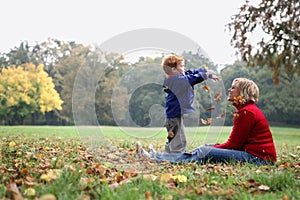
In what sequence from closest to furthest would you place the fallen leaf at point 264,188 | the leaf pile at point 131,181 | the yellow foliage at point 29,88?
the leaf pile at point 131,181 < the fallen leaf at point 264,188 < the yellow foliage at point 29,88

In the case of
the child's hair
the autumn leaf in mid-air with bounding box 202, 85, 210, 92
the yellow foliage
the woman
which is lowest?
the woman

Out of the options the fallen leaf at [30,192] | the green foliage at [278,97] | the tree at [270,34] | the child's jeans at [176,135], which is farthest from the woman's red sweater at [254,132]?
the green foliage at [278,97]

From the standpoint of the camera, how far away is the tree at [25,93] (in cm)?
2588

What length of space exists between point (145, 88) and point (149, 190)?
101 inches

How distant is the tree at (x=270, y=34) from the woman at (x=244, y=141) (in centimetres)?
836

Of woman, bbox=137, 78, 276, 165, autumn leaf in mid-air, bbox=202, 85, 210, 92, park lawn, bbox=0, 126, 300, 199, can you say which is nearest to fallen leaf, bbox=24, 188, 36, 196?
park lawn, bbox=0, 126, 300, 199

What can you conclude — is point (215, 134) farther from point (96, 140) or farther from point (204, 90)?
point (96, 140)

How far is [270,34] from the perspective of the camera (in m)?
14.3

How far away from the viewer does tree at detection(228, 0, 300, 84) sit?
12875mm

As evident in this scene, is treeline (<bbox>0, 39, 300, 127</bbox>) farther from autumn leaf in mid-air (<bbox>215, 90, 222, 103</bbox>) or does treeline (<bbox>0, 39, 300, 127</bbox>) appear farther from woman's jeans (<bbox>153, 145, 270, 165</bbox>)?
woman's jeans (<bbox>153, 145, 270, 165</bbox>)

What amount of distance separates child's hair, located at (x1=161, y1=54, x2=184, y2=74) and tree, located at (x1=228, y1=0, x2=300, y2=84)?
8.57m

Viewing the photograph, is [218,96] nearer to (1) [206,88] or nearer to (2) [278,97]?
(1) [206,88]

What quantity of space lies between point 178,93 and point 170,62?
1.33ft

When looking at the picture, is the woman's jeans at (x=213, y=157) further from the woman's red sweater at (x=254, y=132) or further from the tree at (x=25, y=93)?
the tree at (x=25, y=93)
